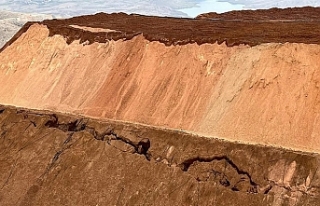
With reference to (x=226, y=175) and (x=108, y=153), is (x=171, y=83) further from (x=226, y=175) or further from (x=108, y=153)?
(x=226, y=175)

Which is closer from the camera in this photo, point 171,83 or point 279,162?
point 279,162

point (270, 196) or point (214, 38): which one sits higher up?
point (214, 38)

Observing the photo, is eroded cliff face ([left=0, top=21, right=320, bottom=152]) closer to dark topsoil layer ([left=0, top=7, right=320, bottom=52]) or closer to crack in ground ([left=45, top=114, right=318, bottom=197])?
dark topsoil layer ([left=0, top=7, right=320, bottom=52])

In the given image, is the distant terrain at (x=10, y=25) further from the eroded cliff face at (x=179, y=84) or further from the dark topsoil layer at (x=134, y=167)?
the dark topsoil layer at (x=134, y=167)

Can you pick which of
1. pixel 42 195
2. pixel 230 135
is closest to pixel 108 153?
pixel 42 195

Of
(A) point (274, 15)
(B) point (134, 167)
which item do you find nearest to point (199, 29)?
(A) point (274, 15)
